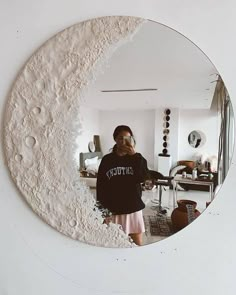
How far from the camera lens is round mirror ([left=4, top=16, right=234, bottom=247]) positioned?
86 cm

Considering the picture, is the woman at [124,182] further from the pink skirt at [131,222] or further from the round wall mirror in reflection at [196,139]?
the round wall mirror in reflection at [196,139]

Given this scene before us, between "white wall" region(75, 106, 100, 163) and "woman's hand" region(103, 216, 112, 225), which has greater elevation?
"white wall" region(75, 106, 100, 163)

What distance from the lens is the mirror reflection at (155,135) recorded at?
0.85 m

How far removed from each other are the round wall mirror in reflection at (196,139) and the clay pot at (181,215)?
0.20 meters

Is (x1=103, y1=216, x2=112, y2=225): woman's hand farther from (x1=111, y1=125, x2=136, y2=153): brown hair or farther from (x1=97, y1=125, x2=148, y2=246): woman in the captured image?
(x1=111, y1=125, x2=136, y2=153): brown hair

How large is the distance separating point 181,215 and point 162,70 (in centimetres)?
51

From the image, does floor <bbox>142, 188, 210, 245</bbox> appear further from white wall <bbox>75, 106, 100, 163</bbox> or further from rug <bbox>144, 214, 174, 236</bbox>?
white wall <bbox>75, 106, 100, 163</bbox>

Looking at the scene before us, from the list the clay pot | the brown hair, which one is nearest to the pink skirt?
the clay pot

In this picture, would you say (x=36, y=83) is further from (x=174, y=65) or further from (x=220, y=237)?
(x=220, y=237)

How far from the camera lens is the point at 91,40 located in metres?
0.88

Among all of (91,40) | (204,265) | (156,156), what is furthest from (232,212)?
(91,40)

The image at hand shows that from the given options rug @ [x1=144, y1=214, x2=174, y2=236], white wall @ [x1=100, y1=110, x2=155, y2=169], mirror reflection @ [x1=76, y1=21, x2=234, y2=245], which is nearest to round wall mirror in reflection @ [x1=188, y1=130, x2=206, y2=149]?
mirror reflection @ [x1=76, y1=21, x2=234, y2=245]

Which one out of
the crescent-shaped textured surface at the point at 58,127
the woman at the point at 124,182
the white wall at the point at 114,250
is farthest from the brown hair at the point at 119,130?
the white wall at the point at 114,250

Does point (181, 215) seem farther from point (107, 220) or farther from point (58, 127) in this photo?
point (58, 127)
